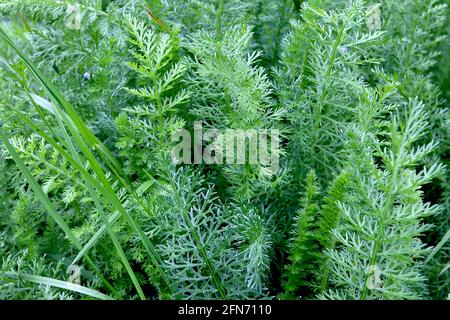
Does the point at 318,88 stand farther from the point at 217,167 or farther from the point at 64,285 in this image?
the point at 64,285

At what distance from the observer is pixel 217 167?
1489 mm

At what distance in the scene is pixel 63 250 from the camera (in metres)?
1.50

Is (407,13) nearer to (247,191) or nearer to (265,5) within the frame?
(265,5)

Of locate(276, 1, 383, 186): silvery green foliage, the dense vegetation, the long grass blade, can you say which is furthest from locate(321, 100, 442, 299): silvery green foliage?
the long grass blade

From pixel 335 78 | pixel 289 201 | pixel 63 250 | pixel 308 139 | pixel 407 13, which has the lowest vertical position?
pixel 63 250

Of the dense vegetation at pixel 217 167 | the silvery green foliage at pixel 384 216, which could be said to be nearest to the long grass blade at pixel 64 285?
the dense vegetation at pixel 217 167

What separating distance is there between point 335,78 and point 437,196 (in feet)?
1.85

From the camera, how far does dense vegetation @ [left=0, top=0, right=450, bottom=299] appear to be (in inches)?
46.8

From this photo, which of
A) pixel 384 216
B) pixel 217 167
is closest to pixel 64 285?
pixel 217 167

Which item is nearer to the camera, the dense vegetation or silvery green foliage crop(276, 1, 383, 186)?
the dense vegetation

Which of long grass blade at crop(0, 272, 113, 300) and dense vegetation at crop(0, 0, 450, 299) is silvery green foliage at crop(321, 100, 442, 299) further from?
long grass blade at crop(0, 272, 113, 300)

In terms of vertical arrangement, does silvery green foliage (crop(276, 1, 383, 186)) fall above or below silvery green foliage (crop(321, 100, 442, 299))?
above

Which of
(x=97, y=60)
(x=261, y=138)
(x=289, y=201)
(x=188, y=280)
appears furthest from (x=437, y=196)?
(x=97, y=60)
